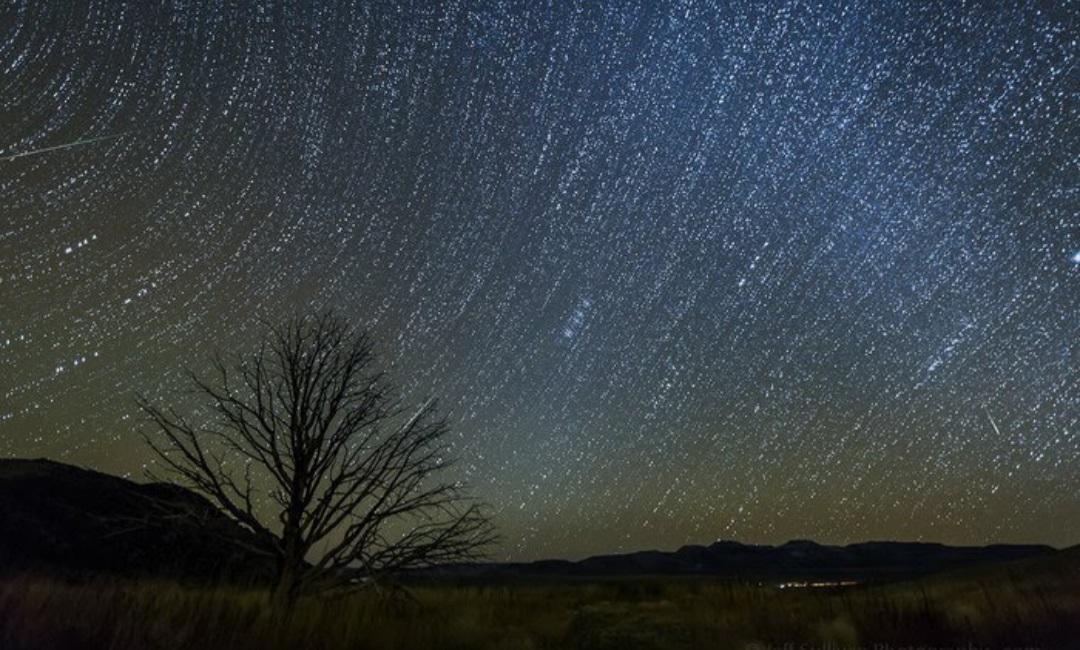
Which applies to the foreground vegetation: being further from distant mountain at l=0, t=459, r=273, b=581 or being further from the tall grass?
distant mountain at l=0, t=459, r=273, b=581

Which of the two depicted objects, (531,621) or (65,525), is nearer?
(531,621)

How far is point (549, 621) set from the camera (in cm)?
1537

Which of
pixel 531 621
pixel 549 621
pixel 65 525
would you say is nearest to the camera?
pixel 549 621

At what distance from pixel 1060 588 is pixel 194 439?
13353 mm

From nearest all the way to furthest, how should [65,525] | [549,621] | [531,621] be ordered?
[549,621]
[531,621]
[65,525]

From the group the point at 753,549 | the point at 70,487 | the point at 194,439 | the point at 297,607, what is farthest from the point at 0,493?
the point at 753,549

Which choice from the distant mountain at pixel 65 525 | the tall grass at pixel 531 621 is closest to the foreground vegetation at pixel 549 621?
the tall grass at pixel 531 621

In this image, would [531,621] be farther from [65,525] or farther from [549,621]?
[65,525]

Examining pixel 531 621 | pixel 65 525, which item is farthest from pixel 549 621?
pixel 65 525

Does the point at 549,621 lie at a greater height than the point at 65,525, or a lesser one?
lesser

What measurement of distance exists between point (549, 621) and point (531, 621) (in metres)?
0.36

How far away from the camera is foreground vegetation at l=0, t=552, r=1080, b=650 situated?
619 centimetres

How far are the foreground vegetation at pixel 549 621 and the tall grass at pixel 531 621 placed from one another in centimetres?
2

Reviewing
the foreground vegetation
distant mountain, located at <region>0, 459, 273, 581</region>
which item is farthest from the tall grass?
distant mountain, located at <region>0, 459, 273, 581</region>
